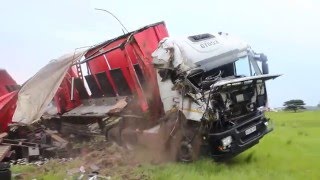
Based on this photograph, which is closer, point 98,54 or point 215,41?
point 215,41

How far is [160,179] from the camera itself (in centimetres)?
739

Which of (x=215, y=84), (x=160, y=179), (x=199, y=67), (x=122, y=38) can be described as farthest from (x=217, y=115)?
(x=122, y=38)

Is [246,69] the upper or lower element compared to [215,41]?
lower

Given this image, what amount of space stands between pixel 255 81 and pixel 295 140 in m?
3.28

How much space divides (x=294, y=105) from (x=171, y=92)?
893 inches

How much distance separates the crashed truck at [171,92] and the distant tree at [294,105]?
20.1m

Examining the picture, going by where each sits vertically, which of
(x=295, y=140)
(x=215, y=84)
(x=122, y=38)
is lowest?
(x=295, y=140)

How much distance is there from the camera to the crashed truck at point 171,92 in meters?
8.60

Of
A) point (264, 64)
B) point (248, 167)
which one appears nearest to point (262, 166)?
point (248, 167)

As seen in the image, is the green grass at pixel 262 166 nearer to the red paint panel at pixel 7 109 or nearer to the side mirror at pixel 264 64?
the side mirror at pixel 264 64

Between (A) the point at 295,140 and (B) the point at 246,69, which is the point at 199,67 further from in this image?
(A) the point at 295,140

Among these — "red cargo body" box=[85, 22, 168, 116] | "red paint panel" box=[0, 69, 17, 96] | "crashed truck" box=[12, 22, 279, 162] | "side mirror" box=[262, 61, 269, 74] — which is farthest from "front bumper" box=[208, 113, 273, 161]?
"red paint panel" box=[0, 69, 17, 96]

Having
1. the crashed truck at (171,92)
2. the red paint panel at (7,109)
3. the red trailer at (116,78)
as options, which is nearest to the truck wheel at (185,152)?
the crashed truck at (171,92)

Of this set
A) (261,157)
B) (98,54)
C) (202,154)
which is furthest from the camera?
(98,54)
